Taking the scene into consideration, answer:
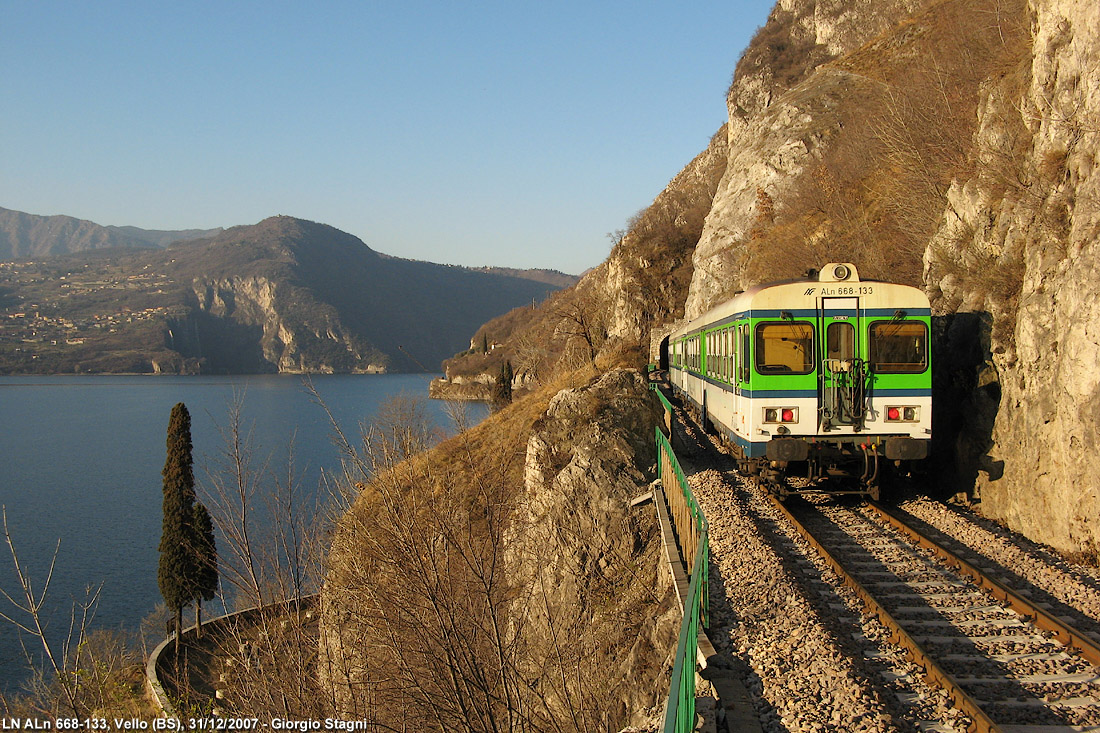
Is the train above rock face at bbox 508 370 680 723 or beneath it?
above

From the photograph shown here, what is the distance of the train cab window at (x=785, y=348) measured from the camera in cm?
1179

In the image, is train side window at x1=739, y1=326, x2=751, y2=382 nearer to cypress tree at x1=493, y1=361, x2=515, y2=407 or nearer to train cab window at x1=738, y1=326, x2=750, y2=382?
train cab window at x1=738, y1=326, x2=750, y2=382

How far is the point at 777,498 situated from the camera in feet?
40.5

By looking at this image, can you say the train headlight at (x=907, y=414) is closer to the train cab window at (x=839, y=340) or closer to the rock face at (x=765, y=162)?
the train cab window at (x=839, y=340)

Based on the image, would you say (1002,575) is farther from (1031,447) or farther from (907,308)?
(907,308)

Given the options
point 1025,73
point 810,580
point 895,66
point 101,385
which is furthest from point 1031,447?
point 101,385

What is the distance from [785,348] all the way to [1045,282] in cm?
364

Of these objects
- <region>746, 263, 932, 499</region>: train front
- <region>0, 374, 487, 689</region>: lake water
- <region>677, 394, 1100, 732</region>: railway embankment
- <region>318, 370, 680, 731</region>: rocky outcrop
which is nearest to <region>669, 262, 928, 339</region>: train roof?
<region>746, 263, 932, 499</region>: train front

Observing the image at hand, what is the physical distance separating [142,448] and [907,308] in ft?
233

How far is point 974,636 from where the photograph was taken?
6.63m

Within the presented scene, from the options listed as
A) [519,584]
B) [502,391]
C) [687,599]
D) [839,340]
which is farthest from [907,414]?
[502,391]

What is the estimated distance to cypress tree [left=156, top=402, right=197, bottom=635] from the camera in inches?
1088

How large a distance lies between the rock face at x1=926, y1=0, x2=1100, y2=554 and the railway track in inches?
75.5

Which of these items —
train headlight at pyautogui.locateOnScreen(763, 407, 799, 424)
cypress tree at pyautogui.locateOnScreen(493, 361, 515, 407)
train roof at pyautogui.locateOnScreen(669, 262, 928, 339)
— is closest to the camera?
train roof at pyautogui.locateOnScreen(669, 262, 928, 339)
